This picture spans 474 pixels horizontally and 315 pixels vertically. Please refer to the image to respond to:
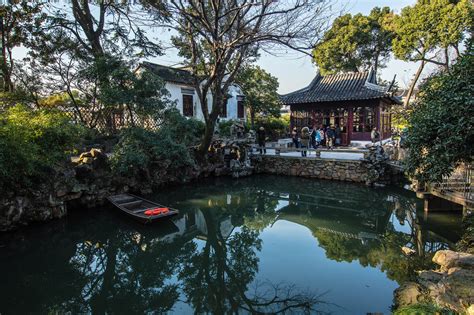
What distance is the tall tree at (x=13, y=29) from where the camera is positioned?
10.6 m

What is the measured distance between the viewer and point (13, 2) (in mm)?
10266

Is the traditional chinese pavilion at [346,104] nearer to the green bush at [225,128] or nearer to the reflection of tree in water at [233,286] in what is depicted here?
the green bush at [225,128]

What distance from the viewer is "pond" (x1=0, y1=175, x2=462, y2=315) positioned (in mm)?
4281

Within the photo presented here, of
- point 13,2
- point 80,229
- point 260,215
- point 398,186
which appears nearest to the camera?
point 80,229

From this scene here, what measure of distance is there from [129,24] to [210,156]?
6763 millimetres

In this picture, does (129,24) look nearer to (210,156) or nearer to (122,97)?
(122,97)

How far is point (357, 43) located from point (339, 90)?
716cm

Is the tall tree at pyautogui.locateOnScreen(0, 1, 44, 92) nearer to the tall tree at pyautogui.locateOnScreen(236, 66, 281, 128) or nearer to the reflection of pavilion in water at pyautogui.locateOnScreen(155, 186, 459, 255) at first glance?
the reflection of pavilion in water at pyautogui.locateOnScreen(155, 186, 459, 255)

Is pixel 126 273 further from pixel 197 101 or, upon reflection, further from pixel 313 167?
pixel 197 101

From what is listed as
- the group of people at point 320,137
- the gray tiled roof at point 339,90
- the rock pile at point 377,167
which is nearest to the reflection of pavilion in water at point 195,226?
→ the rock pile at point 377,167

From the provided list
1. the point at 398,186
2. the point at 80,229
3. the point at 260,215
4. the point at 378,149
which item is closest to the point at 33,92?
the point at 80,229

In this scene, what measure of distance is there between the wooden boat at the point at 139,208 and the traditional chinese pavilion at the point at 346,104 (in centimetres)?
1092

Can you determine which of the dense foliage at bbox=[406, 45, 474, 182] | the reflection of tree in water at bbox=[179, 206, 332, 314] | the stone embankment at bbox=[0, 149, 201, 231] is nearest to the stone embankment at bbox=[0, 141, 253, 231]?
the stone embankment at bbox=[0, 149, 201, 231]

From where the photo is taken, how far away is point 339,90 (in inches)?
607
